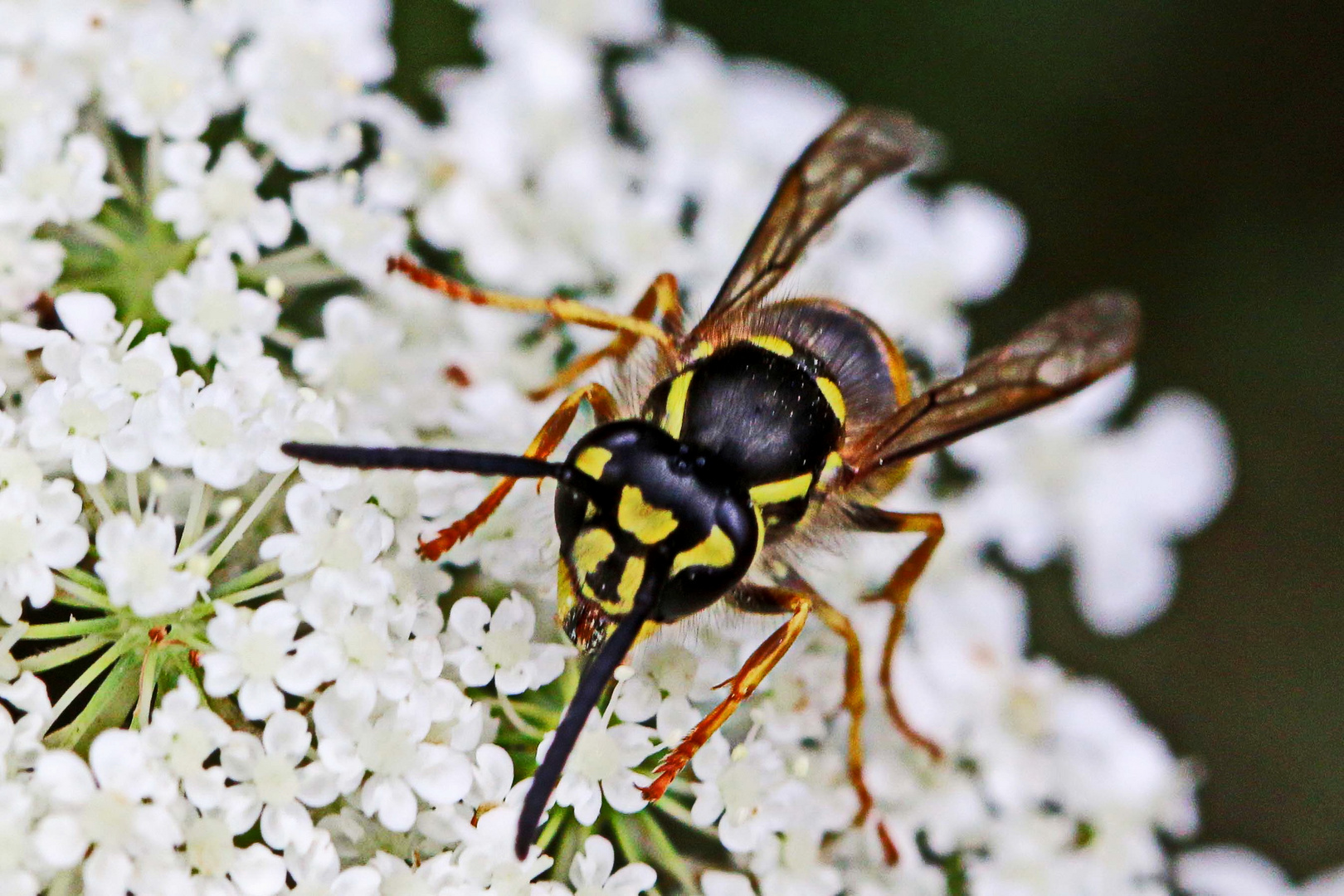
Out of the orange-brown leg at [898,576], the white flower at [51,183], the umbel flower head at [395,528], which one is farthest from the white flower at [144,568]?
the orange-brown leg at [898,576]

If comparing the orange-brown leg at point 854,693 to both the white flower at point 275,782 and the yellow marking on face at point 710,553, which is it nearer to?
the yellow marking on face at point 710,553

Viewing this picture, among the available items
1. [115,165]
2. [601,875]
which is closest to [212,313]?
[115,165]

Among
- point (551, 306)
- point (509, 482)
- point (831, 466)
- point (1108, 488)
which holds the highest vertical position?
point (831, 466)

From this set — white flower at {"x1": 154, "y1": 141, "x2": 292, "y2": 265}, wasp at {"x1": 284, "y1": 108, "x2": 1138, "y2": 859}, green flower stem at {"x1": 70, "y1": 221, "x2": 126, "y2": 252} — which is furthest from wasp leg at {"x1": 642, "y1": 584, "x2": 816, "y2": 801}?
green flower stem at {"x1": 70, "y1": 221, "x2": 126, "y2": 252}

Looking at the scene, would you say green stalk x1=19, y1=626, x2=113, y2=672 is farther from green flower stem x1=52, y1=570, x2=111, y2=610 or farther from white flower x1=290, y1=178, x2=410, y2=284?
white flower x1=290, y1=178, x2=410, y2=284

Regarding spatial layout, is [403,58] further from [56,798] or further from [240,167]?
[56,798]

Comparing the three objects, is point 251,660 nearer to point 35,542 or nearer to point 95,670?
point 95,670
